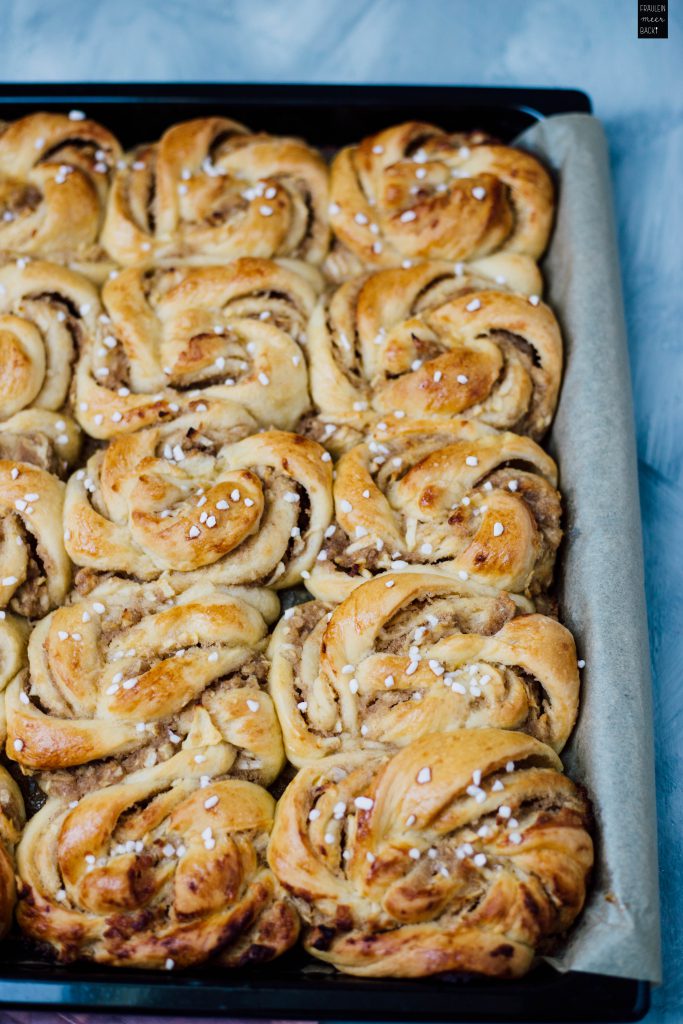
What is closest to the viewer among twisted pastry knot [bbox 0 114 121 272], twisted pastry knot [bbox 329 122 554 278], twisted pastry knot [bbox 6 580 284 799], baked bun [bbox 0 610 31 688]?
twisted pastry knot [bbox 6 580 284 799]

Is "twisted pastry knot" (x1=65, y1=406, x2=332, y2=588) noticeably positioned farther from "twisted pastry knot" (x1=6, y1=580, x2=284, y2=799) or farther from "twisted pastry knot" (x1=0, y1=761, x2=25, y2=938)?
"twisted pastry knot" (x1=0, y1=761, x2=25, y2=938)

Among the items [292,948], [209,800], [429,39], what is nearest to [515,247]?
[429,39]

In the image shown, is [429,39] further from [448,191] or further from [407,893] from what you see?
[407,893]

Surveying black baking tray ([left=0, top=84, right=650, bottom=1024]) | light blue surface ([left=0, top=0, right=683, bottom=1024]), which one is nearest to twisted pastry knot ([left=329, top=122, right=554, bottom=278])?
light blue surface ([left=0, top=0, right=683, bottom=1024])

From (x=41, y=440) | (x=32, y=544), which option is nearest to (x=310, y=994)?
(x=32, y=544)

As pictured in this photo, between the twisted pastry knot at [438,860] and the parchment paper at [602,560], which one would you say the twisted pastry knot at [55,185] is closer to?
the parchment paper at [602,560]

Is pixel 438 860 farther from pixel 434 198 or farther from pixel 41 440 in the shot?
pixel 434 198
